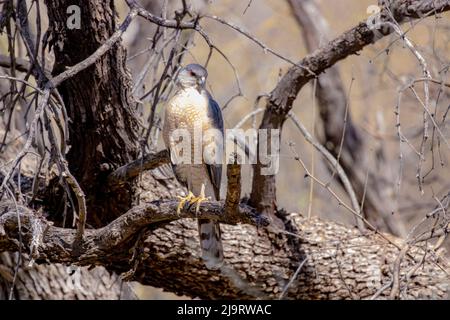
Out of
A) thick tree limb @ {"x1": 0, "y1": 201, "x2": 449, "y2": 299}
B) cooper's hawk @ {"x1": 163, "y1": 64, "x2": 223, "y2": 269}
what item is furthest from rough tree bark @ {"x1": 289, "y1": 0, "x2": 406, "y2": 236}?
cooper's hawk @ {"x1": 163, "y1": 64, "x2": 223, "y2": 269}

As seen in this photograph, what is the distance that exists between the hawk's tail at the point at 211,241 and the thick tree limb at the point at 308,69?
1.04 ft

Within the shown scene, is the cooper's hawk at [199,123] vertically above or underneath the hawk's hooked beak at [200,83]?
underneath

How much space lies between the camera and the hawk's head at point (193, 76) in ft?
13.5

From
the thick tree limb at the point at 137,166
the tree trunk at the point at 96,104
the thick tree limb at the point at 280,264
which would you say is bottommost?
the thick tree limb at the point at 280,264

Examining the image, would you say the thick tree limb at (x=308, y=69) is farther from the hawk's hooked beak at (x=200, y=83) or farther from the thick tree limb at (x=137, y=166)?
the thick tree limb at (x=137, y=166)

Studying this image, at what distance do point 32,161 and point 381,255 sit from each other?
2.13 metres

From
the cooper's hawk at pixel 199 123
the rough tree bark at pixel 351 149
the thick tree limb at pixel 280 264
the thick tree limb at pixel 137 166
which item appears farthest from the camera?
the rough tree bark at pixel 351 149

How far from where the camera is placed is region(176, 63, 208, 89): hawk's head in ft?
13.5

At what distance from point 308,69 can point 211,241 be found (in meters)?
1.03

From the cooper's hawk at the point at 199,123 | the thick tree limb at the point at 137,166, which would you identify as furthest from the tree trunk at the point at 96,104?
the cooper's hawk at the point at 199,123

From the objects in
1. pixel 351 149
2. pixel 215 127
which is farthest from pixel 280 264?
pixel 351 149

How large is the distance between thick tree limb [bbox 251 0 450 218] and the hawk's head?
1.25 feet

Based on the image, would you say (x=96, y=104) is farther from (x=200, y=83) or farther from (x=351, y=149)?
(x=351, y=149)
